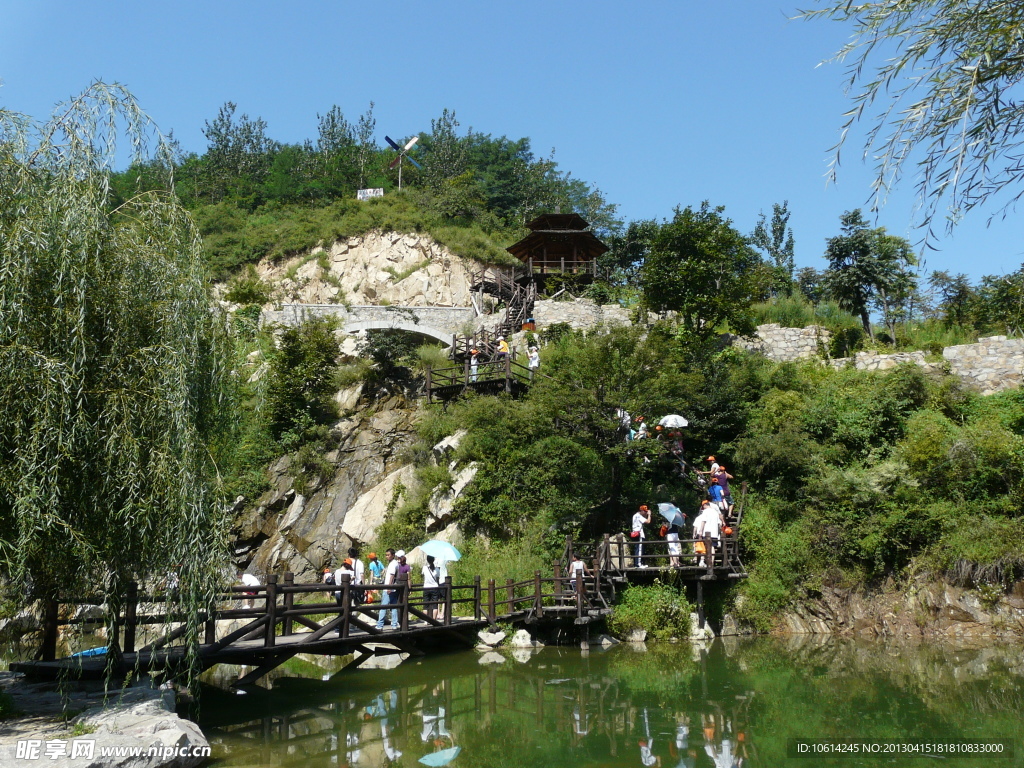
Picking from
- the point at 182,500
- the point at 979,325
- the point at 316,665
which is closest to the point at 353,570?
the point at 316,665

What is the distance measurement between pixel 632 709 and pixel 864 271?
60.6 feet

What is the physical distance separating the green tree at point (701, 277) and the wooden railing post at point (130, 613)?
56.5 ft

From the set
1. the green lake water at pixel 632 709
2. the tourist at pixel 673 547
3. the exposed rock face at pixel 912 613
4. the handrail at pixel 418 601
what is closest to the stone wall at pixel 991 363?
the exposed rock face at pixel 912 613

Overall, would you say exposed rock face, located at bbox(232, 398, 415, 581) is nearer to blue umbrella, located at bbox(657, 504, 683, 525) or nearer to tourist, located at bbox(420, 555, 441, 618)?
tourist, located at bbox(420, 555, 441, 618)

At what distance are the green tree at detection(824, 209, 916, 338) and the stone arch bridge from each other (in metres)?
13.6

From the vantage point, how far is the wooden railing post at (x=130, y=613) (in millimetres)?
8812

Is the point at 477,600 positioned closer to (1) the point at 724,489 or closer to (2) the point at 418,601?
(2) the point at 418,601

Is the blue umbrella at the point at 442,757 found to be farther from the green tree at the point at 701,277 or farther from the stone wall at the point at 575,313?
the stone wall at the point at 575,313

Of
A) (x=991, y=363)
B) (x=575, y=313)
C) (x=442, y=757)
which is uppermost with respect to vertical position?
(x=575, y=313)

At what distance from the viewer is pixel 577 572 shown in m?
14.6

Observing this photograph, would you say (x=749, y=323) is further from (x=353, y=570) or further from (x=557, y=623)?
(x=353, y=570)

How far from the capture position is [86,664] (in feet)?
30.1

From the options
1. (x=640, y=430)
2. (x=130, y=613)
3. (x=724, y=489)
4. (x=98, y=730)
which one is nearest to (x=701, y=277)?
(x=640, y=430)

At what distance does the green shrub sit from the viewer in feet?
49.2
